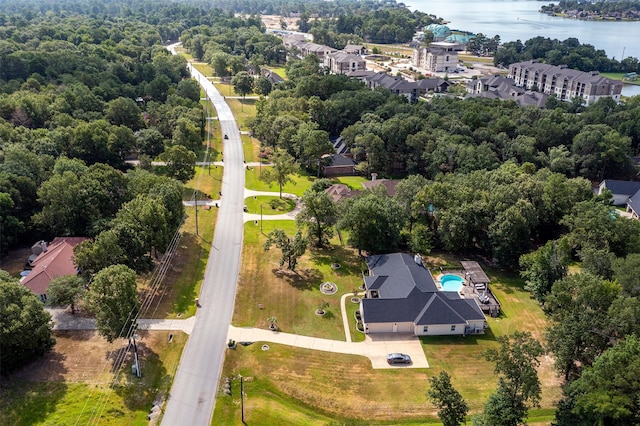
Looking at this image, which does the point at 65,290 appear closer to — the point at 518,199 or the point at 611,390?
the point at 611,390

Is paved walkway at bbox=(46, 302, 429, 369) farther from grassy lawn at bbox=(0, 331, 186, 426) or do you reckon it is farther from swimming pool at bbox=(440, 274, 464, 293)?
swimming pool at bbox=(440, 274, 464, 293)

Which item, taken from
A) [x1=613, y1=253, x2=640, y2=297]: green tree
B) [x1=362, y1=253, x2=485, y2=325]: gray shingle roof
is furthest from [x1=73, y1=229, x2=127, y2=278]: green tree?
[x1=613, y1=253, x2=640, y2=297]: green tree

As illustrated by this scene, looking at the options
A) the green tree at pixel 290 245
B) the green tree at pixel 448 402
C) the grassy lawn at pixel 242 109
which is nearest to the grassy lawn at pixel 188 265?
the green tree at pixel 290 245

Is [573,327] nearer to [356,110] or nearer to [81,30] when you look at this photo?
[356,110]

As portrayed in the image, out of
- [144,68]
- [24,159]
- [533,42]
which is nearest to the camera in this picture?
[24,159]

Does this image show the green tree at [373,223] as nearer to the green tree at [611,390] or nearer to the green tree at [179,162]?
the green tree at [611,390]

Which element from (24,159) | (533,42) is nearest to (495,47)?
(533,42)
